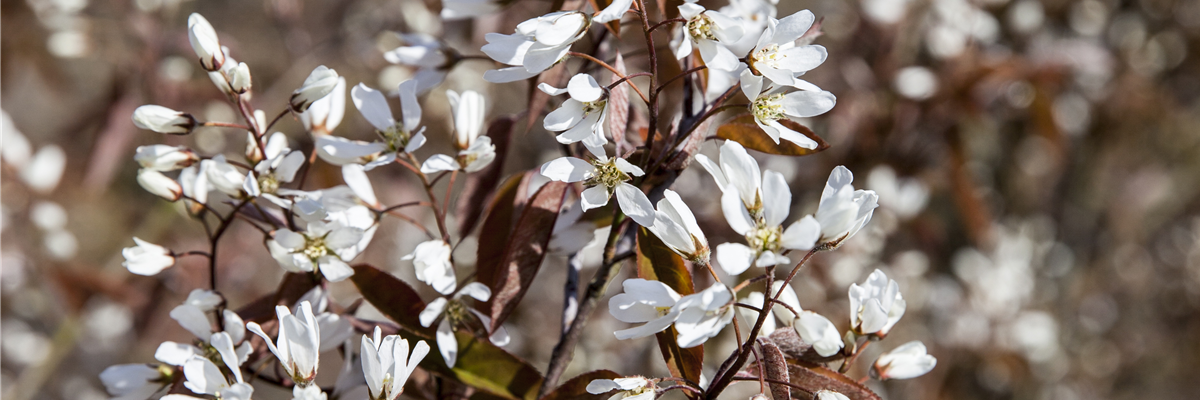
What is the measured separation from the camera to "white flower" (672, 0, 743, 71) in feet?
1.79

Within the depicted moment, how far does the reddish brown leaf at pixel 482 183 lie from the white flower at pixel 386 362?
21 cm

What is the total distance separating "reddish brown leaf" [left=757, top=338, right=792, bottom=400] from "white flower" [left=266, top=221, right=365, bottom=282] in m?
0.38

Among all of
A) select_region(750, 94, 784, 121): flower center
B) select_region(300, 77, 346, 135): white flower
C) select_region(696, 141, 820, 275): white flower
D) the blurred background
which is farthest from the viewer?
the blurred background

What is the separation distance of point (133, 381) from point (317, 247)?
243mm

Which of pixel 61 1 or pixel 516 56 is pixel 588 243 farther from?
pixel 61 1

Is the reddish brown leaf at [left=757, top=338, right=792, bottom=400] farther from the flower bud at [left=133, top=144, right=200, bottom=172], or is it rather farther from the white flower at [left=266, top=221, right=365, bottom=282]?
the flower bud at [left=133, top=144, right=200, bottom=172]

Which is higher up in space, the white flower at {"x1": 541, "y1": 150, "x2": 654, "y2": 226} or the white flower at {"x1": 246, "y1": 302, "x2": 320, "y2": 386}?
the white flower at {"x1": 541, "y1": 150, "x2": 654, "y2": 226}

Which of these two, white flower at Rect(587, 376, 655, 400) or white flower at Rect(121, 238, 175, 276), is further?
white flower at Rect(121, 238, 175, 276)

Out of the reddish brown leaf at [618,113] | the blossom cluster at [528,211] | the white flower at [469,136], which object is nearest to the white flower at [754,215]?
the blossom cluster at [528,211]

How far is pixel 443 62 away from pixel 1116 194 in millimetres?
3071

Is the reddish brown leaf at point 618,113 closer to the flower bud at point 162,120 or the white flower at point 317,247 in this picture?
the white flower at point 317,247

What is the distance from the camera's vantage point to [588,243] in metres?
0.75

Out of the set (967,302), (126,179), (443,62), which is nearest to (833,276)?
(967,302)

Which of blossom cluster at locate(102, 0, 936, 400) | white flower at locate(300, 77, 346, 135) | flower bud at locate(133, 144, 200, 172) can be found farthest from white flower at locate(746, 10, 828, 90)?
flower bud at locate(133, 144, 200, 172)
